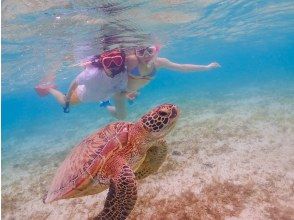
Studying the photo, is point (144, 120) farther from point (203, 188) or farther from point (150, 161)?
point (203, 188)

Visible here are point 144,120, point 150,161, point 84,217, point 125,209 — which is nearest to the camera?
point 125,209

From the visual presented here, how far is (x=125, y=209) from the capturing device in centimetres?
386

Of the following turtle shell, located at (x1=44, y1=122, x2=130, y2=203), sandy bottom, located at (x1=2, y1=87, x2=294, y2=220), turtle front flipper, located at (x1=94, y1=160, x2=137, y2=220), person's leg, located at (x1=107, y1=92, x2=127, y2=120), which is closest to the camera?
turtle front flipper, located at (x1=94, y1=160, x2=137, y2=220)

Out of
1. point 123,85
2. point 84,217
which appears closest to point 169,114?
point 84,217

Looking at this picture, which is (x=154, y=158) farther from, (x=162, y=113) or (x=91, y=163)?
(x=162, y=113)

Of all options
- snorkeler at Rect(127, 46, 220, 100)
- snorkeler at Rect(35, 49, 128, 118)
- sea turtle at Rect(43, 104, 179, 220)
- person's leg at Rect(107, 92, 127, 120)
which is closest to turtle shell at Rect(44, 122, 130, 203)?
sea turtle at Rect(43, 104, 179, 220)

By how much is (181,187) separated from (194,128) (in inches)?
230

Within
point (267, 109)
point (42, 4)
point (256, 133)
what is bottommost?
point (267, 109)

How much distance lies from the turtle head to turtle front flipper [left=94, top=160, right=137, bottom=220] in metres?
0.74

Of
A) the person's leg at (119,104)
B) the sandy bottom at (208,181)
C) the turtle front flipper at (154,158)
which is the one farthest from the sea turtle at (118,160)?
the person's leg at (119,104)

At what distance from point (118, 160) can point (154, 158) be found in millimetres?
1021

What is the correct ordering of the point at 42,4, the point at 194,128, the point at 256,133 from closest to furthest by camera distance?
the point at 42,4 < the point at 256,133 < the point at 194,128

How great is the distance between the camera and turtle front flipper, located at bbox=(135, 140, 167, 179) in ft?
17.2

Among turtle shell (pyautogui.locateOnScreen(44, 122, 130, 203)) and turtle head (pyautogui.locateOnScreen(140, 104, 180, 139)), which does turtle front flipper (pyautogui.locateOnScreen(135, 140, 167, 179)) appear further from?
turtle head (pyautogui.locateOnScreen(140, 104, 180, 139))
